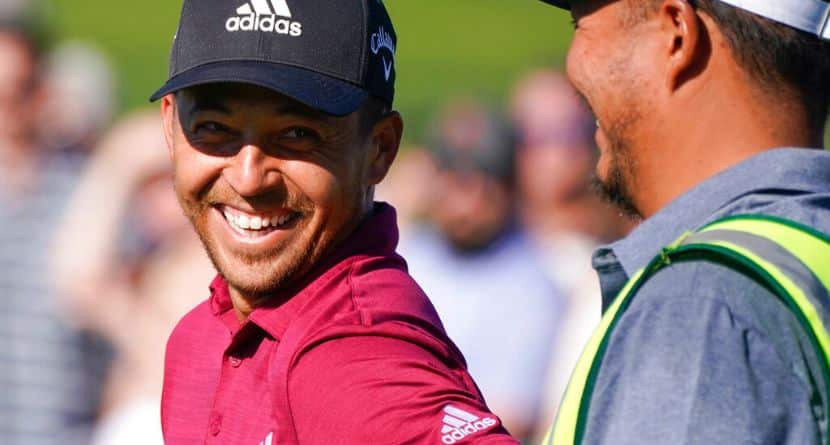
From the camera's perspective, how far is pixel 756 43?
8.39 feet

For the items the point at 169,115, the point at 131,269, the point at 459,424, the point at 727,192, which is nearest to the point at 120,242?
the point at 131,269

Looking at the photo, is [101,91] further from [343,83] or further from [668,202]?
[668,202]

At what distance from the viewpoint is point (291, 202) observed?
3.28 meters

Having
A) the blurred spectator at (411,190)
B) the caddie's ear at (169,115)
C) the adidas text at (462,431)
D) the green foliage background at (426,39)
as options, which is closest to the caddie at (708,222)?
the adidas text at (462,431)

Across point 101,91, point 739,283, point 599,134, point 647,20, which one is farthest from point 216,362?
point 101,91

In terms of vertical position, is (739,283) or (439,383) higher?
(739,283)

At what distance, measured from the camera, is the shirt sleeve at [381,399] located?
9.55 feet

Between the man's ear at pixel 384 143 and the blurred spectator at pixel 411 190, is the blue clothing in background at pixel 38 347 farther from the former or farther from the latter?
the man's ear at pixel 384 143

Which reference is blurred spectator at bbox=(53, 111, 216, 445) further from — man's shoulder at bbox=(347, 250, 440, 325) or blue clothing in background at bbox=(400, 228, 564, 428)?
man's shoulder at bbox=(347, 250, 440, 325)

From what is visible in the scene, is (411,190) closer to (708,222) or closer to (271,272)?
(271,272)

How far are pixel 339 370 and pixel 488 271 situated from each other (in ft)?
14.8

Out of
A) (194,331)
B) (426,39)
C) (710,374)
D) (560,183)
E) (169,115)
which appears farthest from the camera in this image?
(426,39)

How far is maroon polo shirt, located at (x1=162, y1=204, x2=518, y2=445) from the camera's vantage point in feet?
9.65

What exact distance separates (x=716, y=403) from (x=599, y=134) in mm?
779
